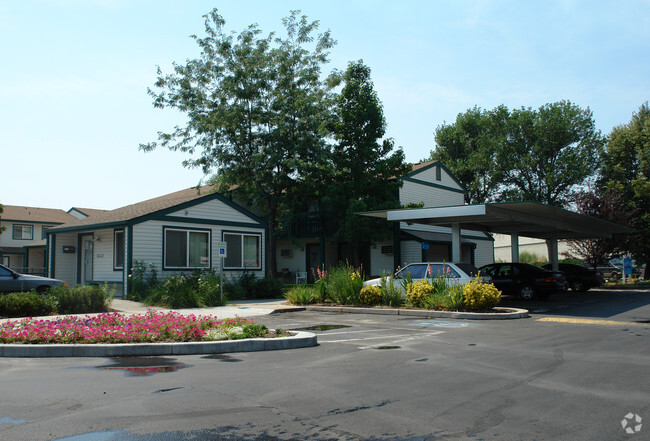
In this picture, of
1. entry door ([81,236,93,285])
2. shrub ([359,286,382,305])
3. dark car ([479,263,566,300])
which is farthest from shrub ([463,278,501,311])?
entry door ([81,236,93,285])

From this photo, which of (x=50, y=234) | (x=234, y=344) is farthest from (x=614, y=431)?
(x=50, y=234)

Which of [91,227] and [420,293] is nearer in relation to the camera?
[420,293]

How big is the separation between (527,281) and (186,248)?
13410mm

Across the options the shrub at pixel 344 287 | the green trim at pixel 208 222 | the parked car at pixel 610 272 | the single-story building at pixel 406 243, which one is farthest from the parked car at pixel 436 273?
the parked car at pixel 610 272

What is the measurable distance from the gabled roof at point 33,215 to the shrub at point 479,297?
136 feet

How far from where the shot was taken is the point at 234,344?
31.3 feet

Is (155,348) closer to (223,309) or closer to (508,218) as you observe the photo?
(223,309)

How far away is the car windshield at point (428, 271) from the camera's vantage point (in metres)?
16.7

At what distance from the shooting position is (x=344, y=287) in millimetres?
18000

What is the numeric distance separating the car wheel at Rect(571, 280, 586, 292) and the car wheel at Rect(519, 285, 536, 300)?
740cm

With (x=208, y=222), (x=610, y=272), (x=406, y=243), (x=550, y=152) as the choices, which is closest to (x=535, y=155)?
(x=550, y=152)

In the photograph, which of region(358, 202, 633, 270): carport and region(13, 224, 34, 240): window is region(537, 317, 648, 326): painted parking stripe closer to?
region(358, 202, 633, 270): carport

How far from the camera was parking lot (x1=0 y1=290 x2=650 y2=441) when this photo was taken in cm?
486

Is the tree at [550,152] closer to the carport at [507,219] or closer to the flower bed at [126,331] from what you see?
the carport at [507,219]
